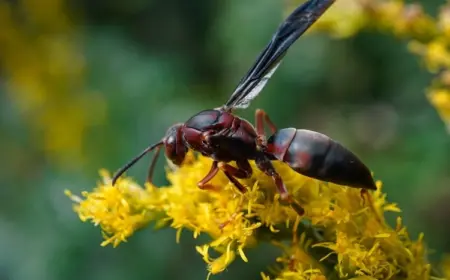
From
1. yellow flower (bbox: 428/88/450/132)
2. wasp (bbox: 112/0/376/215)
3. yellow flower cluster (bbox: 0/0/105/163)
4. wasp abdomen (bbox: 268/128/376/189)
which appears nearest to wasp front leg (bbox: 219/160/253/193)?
wasp (bbox: 112/0/376/215)

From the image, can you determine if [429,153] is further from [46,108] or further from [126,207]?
[46,108]

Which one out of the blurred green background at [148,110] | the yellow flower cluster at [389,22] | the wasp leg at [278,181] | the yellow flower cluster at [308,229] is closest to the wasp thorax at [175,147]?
the yellow flower cluster at [308,229]

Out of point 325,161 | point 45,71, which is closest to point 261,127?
point 325,161

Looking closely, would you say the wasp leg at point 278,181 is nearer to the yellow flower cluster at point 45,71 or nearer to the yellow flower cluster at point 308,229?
the yellow flower cluster at point 308,229

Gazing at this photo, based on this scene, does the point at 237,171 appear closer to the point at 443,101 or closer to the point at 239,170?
the point at 239,170

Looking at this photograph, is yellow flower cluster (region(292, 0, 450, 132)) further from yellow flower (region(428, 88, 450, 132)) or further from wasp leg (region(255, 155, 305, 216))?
wasp leg (region(255, 155, 305, 216))

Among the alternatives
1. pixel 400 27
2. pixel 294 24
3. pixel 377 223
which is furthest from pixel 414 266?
pixel 400 27
